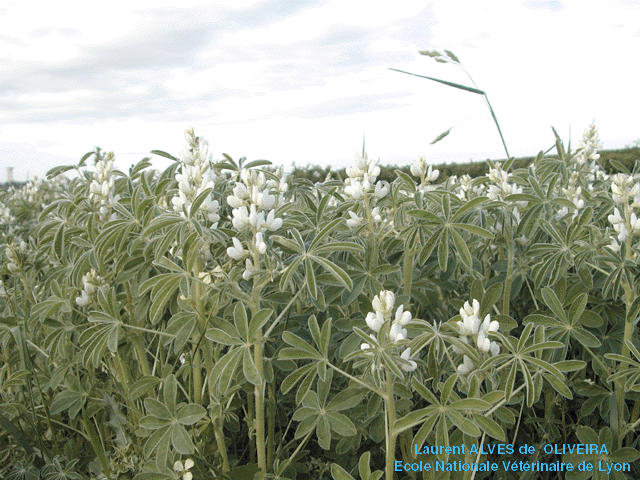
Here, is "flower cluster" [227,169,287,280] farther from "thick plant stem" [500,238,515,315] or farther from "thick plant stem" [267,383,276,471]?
"thick plant stem" [500,238,515,315]

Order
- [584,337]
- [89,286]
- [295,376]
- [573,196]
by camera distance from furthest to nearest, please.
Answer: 1. [573,196]
2. [89,286]
3. [584,337]
4. [295,376]

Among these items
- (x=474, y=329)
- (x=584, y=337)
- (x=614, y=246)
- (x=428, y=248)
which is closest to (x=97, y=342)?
(x=428, y=248)

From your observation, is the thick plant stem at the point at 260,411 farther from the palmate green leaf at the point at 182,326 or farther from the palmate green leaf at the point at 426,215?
the palmate green leaf at the point at 426,215

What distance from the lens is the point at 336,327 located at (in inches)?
77.9

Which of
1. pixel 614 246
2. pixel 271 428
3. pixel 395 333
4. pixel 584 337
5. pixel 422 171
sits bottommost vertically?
pixel 271 428

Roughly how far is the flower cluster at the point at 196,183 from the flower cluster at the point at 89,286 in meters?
0.60

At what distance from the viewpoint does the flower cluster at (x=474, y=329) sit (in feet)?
4.95

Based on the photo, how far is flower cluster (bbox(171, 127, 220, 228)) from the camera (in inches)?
72.7

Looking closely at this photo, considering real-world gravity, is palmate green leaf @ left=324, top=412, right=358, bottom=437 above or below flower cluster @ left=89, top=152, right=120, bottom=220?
below

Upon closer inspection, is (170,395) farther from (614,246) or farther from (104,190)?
(614,246)

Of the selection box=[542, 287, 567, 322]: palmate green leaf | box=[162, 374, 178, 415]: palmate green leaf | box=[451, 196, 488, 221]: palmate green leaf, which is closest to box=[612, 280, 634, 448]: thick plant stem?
box=[542, 287, 567, 322]: palmate green leaf

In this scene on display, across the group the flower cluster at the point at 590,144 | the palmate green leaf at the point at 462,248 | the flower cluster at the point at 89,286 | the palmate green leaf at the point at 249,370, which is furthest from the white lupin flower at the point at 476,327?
the flower cluster at the point at 590,144

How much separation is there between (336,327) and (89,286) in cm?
105

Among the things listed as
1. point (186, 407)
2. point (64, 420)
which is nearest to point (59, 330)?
point (64, 420)
